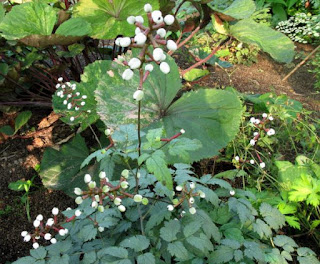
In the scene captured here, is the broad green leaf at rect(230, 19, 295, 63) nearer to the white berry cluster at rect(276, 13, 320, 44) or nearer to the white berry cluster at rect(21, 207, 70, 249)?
the white berry cluster at rect(21, 207, 70, 249)

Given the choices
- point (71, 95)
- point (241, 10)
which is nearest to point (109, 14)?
point (71, 95)

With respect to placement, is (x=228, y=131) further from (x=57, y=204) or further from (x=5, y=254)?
(x=5, y=254)

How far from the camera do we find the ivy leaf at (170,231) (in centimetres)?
78

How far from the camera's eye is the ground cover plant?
0.77 metres

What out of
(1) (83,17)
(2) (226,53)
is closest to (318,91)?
(2) (226,53)

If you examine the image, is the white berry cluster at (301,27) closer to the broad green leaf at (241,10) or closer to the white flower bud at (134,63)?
the broad green leaf at (241,10)

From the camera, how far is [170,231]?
791mm

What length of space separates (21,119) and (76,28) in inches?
23.5

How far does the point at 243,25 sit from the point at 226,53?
92 cm

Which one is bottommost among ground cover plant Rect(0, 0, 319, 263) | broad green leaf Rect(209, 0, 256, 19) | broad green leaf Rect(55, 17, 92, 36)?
ground cover plant Rect(0, 0, 319, 263)

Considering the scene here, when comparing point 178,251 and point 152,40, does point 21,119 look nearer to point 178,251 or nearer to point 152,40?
point 178,251

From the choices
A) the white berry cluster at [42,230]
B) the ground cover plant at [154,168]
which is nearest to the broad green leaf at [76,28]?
the ground cover plant at [154,168]

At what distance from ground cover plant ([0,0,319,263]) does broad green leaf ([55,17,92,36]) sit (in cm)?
2

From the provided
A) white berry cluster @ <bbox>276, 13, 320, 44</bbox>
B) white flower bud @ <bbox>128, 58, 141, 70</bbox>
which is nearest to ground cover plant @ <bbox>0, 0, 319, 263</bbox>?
white flower bud @ <bbox>128, 58, 141, 70</bbox>
